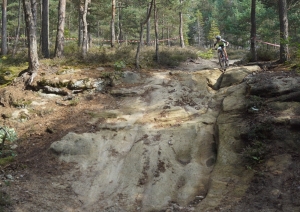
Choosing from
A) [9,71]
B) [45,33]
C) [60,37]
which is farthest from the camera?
[45,33]

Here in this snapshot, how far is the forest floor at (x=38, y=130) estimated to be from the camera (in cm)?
657

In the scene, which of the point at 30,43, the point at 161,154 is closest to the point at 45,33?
the point at 30,43

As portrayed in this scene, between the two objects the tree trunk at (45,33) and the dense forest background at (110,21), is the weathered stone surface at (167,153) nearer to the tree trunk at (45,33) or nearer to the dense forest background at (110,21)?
the dense forest background at (110,21)

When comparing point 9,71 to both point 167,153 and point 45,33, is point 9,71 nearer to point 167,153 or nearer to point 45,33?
point 45,33

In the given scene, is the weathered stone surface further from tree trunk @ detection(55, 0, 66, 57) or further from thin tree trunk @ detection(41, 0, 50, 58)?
thin tree trunk @ detection(41, 0, 50, 58)

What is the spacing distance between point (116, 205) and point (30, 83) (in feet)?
25.0

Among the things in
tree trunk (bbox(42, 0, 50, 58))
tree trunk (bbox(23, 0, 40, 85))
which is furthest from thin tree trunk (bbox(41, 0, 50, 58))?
tree trunk (bbox(23, 0, 40, 85))

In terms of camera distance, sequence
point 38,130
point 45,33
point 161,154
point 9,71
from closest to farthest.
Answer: point 161,154 < point 38,130 < point 9,71 < point 45,33

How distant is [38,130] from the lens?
9.62 m

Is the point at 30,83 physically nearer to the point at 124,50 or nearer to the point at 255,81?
the point at 124,50

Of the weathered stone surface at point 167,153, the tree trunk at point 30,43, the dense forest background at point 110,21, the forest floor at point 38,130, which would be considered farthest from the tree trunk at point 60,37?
the weathered stone surface at point 167,153

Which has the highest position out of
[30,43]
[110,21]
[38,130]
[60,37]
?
[110,21]

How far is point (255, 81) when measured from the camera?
32.7ft

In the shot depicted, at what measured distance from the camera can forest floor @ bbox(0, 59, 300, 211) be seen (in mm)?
6566
